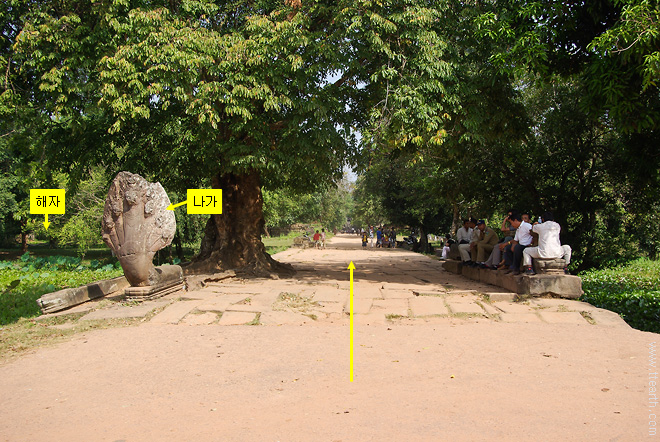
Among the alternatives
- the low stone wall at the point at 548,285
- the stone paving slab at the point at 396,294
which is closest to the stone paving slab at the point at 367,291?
the stone paving slab at the point at 396,294

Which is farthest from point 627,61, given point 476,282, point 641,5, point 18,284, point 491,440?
point 18,284

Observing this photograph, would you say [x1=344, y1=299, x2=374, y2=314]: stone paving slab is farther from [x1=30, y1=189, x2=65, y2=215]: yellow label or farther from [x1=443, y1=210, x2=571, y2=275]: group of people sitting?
[x1=30, y1=189, x2=65, y2=215]: yellow label

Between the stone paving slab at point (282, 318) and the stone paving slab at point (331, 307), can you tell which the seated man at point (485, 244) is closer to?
the stone paving slab at point (331, 307)

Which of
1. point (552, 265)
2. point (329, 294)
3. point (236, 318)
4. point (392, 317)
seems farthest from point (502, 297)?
point (236, 318)

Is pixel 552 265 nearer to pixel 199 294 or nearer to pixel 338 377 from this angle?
pixel 338 377

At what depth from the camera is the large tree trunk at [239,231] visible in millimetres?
12773

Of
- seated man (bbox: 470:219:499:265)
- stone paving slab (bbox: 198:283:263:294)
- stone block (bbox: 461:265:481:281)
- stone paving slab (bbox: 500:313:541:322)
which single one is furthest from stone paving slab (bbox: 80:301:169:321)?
seated man (bbox: 470:219:499:265)

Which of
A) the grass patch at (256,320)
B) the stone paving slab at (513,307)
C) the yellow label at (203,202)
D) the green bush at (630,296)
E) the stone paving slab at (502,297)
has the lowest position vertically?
the green bush at (630,296)

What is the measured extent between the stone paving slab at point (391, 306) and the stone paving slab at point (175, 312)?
304cm

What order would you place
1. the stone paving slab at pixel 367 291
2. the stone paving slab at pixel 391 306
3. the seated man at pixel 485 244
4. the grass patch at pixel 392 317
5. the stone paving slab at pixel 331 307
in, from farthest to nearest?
the seated man at pixel 485 244, the stone paving slab at pixel 367 291, the stone paving slab at pixel 331 307, the stone paving slab at pixel 391 306, the grass patch at pixel 392 317

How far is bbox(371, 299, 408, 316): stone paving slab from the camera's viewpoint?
305 inches

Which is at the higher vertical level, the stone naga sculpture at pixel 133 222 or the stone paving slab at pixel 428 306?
the stone naga sculpture at pixel 133 222

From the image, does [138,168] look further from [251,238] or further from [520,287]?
[520,287]

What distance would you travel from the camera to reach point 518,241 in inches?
367
